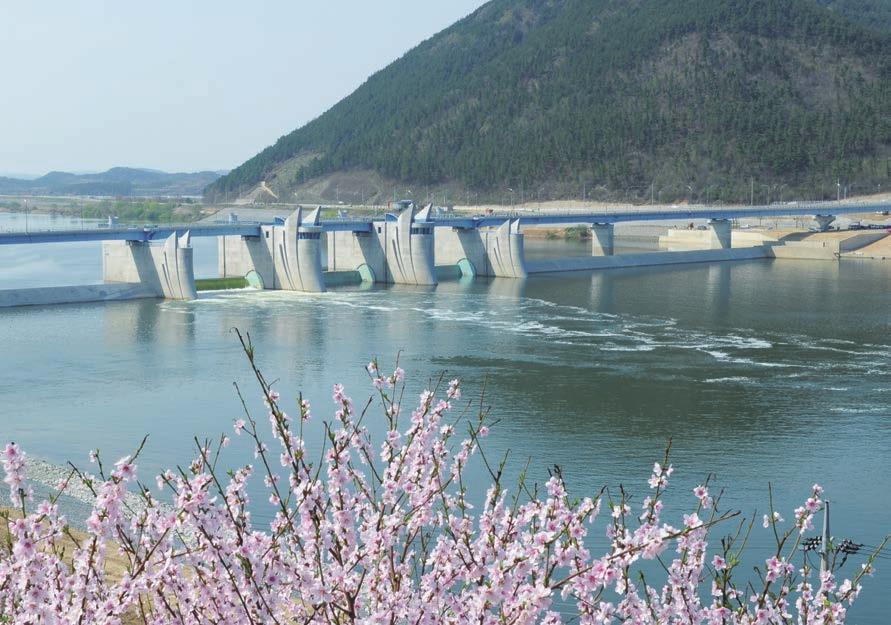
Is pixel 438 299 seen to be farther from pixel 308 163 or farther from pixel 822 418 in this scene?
pixel 308 163

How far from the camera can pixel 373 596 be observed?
4.08 metres

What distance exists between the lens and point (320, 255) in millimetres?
42562

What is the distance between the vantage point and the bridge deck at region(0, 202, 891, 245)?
3788 cm

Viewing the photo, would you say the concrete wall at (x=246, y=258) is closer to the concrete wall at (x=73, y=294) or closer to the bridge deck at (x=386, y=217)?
the bridge deck at (x=386, y=217)

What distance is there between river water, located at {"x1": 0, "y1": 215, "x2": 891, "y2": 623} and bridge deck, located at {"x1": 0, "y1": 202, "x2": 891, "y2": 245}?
A: 302cm

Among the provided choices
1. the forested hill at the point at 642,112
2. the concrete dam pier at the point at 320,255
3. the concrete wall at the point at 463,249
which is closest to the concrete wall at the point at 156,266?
the concrete dam pier at the point at 320,255

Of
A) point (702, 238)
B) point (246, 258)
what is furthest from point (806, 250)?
point (246, 258)

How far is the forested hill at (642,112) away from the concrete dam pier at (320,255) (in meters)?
32.2

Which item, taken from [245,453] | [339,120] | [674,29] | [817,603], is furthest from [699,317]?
[339,120]

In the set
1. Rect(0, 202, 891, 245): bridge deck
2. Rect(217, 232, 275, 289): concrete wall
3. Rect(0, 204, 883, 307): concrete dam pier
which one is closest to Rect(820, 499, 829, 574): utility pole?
Rect(0, 204, 883, 307): concrete dam pier

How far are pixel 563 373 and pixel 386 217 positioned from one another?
22864 mm

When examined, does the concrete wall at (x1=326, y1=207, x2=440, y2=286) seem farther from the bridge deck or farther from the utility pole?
the utility pole

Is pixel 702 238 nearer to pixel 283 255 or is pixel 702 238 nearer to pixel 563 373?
pixel 283 255

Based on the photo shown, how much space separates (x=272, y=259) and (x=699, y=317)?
53.4 ft
